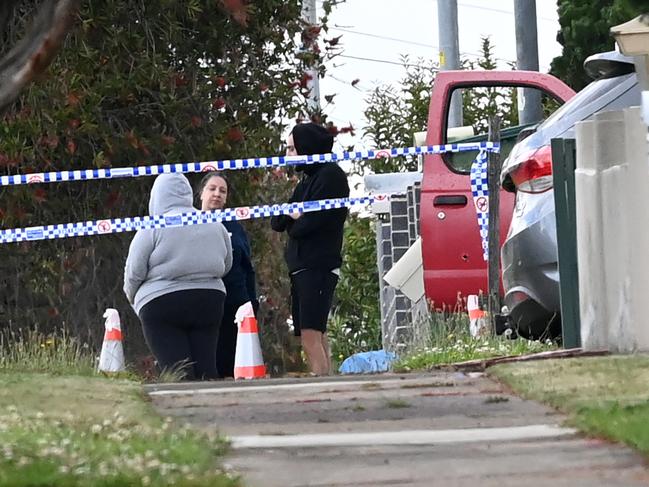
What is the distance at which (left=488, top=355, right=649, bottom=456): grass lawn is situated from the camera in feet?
20.2

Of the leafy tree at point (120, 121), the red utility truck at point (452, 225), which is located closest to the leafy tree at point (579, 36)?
the leafy tree at point (120, 121)

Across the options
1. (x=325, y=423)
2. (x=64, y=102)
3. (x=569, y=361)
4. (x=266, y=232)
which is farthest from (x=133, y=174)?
(x=325, y=423)

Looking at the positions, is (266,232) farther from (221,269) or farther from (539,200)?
(539,200)

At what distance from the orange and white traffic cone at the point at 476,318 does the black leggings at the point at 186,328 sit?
1.58 meters

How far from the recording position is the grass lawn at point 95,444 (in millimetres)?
5270

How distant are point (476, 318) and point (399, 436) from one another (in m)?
5.68

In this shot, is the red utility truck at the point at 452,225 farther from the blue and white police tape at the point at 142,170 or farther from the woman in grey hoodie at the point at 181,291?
the woman in grey hoodie at the point at 181,291

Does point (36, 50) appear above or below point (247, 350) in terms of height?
above

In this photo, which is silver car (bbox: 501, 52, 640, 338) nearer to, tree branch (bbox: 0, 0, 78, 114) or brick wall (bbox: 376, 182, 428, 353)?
brick wall (bbox: 376, 182, 428, 353)

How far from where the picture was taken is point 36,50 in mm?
5645

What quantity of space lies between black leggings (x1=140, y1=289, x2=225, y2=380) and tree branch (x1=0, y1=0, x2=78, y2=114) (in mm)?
5553

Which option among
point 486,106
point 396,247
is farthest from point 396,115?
point 396,247

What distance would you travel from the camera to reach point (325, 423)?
6840 millimetres

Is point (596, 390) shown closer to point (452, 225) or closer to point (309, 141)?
point (309, 141)
